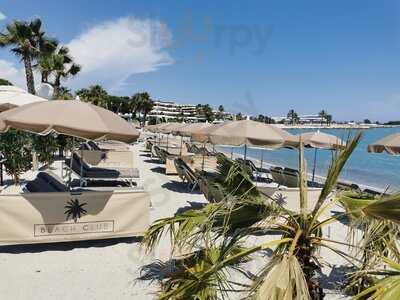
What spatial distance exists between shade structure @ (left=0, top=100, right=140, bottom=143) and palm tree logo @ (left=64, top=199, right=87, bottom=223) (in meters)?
1.09

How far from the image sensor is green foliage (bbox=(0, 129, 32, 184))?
9.84 metres

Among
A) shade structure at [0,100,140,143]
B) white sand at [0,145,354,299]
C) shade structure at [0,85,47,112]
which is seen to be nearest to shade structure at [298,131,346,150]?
white sand at [0,145,354,299]

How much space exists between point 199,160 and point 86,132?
9179mm

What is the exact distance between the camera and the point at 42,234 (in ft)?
18.2

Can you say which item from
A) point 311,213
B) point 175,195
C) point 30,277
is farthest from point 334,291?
point 175,195

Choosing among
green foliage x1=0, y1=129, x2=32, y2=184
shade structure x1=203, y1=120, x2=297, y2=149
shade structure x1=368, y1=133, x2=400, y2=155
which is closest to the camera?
shade structure x1=203, y1=120, x2=297, y2=149

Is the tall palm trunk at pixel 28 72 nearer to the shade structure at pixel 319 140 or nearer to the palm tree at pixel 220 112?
the shade structure at pixel 319 140

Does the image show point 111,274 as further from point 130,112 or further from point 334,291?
point 130,112

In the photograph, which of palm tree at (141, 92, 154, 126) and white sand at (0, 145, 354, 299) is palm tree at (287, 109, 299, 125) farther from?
white sand at (0, 145, 354, 299)

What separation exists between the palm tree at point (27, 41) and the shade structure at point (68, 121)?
2396 cm

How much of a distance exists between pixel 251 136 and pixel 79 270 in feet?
14.6

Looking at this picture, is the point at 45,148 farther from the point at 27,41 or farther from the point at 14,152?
the point at 27,41

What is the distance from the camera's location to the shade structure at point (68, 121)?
5305 mm

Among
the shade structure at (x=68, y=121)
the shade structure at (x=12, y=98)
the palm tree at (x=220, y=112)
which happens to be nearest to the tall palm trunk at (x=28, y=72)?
the shade structure at (x=12, y=98)
